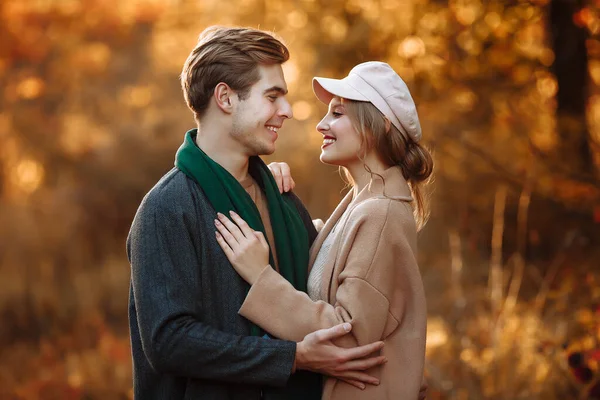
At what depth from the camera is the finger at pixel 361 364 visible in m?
2.31

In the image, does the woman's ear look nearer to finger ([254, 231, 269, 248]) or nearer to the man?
the man

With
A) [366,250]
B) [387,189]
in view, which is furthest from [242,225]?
[387,189]

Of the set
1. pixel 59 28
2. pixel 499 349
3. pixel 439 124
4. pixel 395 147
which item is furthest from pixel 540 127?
pixel 59 28

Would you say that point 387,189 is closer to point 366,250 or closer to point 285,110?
point 366,250

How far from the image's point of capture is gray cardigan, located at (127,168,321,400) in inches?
85.4

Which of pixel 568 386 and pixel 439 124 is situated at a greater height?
pixel 439 124

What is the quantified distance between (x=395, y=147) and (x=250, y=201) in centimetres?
51

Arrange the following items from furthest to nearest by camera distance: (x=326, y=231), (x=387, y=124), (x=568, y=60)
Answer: (x=568, y=60), (x=326, y=231), (x=387, y=124)

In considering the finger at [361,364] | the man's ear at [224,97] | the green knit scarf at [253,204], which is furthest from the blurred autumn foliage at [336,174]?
the man's ear at [224,97]

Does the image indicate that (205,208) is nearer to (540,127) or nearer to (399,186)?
(399,186)

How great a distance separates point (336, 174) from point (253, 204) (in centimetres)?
522

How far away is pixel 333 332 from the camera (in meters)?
2.25

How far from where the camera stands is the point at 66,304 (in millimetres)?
7816

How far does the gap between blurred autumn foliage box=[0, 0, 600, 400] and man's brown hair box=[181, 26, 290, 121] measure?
6.23ft
